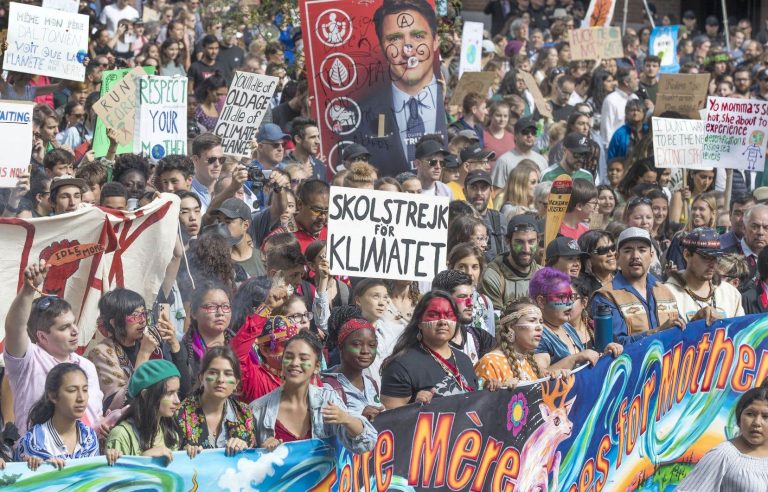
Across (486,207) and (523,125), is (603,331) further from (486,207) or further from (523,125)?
(523,125)

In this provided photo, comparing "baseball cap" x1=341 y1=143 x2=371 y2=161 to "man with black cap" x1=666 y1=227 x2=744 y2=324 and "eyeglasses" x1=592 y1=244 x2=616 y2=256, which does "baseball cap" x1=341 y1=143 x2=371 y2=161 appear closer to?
"eyeglasses" x1=592 y1=244 x2=616 y2=256

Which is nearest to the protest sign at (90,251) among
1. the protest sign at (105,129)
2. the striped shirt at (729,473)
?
the protest sign at (105,129)

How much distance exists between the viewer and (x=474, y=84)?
14781 millimetres

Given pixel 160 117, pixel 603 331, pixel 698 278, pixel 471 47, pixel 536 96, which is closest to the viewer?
pixel 603 331

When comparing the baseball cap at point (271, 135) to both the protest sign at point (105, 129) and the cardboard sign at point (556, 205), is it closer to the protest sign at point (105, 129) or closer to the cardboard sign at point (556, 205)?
the protest sign at point (105, 129)

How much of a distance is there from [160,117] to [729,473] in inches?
202

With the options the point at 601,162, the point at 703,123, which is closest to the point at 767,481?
the point at 703,123

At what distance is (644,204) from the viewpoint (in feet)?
36.9

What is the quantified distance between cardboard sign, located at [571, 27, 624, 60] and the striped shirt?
1088cm

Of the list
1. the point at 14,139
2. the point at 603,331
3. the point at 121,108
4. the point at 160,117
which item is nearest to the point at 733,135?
the point at 160,117

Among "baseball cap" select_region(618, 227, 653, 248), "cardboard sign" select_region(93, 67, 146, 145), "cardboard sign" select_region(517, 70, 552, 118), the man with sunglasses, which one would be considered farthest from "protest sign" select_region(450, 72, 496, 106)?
the man with sunglasses

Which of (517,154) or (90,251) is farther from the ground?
(517,154)

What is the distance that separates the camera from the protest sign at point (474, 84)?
14.6m

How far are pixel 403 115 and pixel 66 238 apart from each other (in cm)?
473
